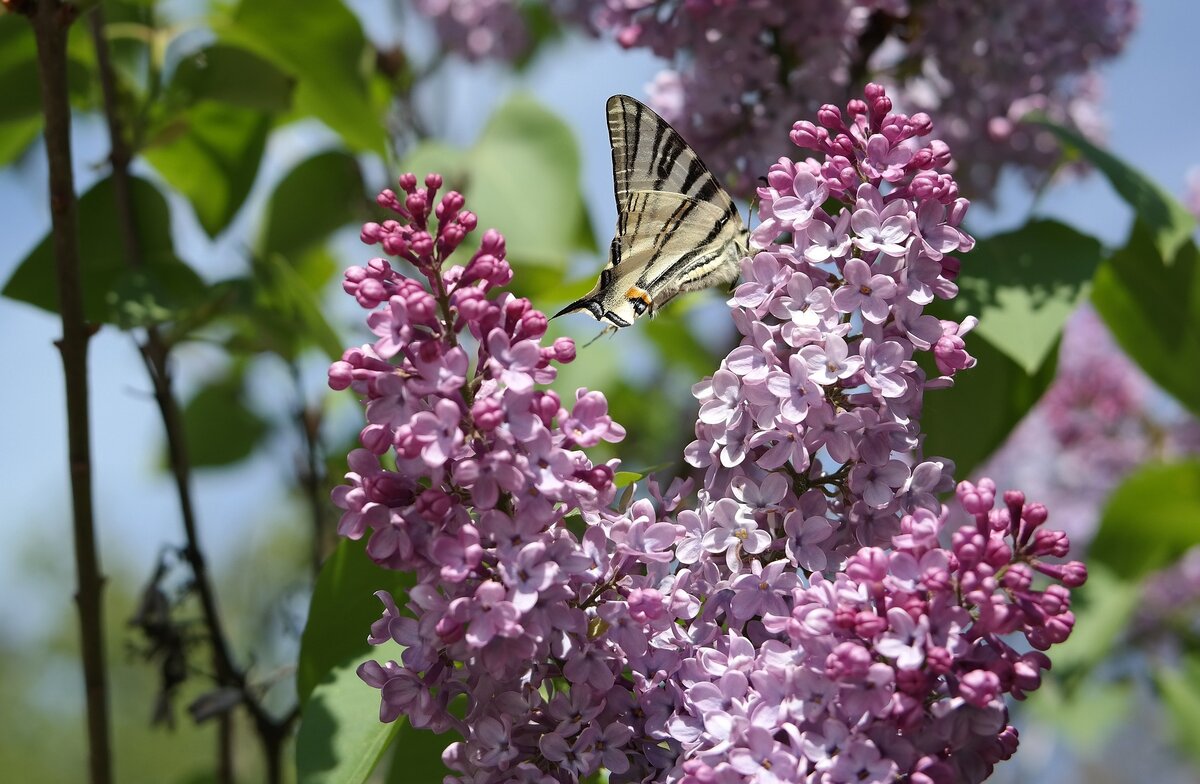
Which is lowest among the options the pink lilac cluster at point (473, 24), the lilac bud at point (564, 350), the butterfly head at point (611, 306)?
the lilac bud at point (564, 350)

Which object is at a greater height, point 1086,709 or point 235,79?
point 235,79

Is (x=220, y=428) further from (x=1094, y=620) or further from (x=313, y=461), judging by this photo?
(x=1094, y=620)

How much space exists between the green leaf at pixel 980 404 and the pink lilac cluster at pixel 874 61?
389 mm

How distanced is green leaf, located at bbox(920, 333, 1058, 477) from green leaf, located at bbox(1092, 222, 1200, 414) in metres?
0.27

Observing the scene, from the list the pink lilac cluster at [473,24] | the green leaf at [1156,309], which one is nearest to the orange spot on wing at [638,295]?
the green leaf at [1156,309]

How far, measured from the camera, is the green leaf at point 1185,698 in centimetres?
250

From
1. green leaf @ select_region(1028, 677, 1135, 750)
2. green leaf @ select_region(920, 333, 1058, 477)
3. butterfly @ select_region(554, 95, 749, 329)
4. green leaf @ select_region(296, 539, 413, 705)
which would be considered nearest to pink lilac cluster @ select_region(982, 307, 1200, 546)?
green leaf @ select_region(1028, 677, 1135, 750)

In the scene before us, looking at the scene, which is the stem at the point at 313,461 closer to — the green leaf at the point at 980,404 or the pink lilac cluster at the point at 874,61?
the pink lilac cluster at the point at 874,61

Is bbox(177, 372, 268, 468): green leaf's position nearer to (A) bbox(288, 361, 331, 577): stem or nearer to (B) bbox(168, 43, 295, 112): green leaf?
(A) bbox(288, 361, 331, 577): stem

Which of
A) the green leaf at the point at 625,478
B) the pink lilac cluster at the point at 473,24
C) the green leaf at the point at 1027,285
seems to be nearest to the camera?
the green leaf at the point at 625,478

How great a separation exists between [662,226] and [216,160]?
0.84 metres

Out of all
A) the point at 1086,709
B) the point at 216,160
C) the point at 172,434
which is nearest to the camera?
the point at 172,434

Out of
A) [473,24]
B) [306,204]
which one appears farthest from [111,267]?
[473,24]

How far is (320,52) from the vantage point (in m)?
1.69
